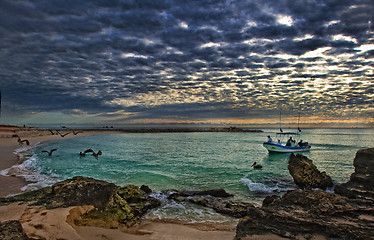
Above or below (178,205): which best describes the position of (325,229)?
above

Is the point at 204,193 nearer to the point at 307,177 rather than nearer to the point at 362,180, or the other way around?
the point at 362,180

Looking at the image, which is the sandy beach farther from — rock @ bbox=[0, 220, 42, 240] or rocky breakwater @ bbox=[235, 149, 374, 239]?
rocky breakwater @ bbox=[235, 149, 374, 239]

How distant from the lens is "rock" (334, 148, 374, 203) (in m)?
8.10

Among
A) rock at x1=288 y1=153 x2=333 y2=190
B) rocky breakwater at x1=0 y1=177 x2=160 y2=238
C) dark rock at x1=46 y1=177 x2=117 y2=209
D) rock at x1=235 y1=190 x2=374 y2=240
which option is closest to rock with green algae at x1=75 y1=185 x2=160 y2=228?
rocky breakwater at x1=0 y1=177 x2=160 y2=238

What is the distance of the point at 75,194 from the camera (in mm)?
7918

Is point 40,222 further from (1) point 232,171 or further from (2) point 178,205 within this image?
(1) point 232,171

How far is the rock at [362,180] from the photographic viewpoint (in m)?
8.10

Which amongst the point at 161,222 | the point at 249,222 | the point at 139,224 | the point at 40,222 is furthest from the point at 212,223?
the point at 40,222

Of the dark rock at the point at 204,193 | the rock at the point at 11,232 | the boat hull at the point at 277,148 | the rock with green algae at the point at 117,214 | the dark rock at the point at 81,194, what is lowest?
the boat hull at the point at 277,148

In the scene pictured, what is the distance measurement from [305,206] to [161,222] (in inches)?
221

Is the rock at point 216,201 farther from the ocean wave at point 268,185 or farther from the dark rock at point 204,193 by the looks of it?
the ocean wave at point 268,185

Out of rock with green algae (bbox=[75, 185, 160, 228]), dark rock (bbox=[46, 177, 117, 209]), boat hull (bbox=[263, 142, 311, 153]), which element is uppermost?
dark rock (bbox=[46, 177, 117, 209])

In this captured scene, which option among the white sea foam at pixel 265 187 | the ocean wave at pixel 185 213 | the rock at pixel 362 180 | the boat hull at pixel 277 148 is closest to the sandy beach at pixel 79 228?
the ocean wave at pixel 185 213

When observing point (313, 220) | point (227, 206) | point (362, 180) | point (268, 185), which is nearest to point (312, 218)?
point (313, 220)
